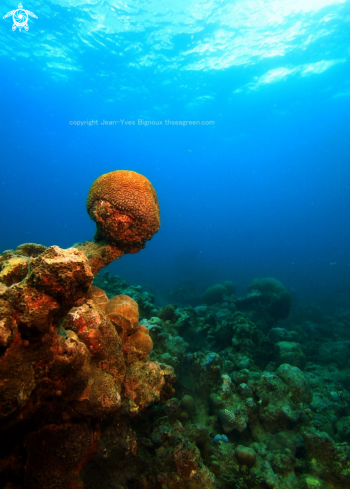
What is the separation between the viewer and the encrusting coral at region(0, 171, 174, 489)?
161 centimetres

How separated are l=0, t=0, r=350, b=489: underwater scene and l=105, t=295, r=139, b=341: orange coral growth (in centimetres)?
3

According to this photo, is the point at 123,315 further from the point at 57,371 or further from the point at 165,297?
the point at 165,297

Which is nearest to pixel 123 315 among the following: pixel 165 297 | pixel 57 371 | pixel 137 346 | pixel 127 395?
pixel 137 346

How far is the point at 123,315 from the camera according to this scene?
349 cm

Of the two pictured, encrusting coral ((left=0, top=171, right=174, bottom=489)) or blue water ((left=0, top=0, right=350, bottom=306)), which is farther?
blue water ((left=0, top=0, right=350, bottom=306))

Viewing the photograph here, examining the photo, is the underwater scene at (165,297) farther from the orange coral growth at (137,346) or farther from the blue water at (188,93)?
the blue water at (188,93)

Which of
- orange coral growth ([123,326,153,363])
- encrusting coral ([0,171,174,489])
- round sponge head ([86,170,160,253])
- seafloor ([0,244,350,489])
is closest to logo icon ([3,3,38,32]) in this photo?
round sponge head ([86,170,160,253])

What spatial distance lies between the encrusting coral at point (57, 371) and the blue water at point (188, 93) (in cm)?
2642

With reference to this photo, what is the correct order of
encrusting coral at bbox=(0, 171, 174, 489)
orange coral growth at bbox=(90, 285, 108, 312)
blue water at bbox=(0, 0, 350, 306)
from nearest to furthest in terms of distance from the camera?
1. encrusting coral at bbox=(0, 171, 174, 489)
2. orange coral growth at bbox=(90, 285, 108, 312)
3. blue water at bbox=(0, 0, 350, 306)

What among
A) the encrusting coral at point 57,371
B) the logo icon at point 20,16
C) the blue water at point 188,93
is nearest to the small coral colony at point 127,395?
the encrusting coral at point 57,371

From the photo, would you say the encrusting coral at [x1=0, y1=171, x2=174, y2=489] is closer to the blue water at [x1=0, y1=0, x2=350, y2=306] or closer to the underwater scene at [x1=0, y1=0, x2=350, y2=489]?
→ the underwater scene at [x1=0, y1=0, x2=350, y2=489]

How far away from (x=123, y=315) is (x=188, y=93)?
120 ft

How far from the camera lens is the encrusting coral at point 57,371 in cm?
161

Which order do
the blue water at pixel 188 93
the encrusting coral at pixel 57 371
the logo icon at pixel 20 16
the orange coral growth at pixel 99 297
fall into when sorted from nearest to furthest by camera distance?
the encrusting coral at pixel 57 371, the orange coral growth at pixel 99 297, the logo icon at pixel 20 16, the blue water at pixel 188 93
